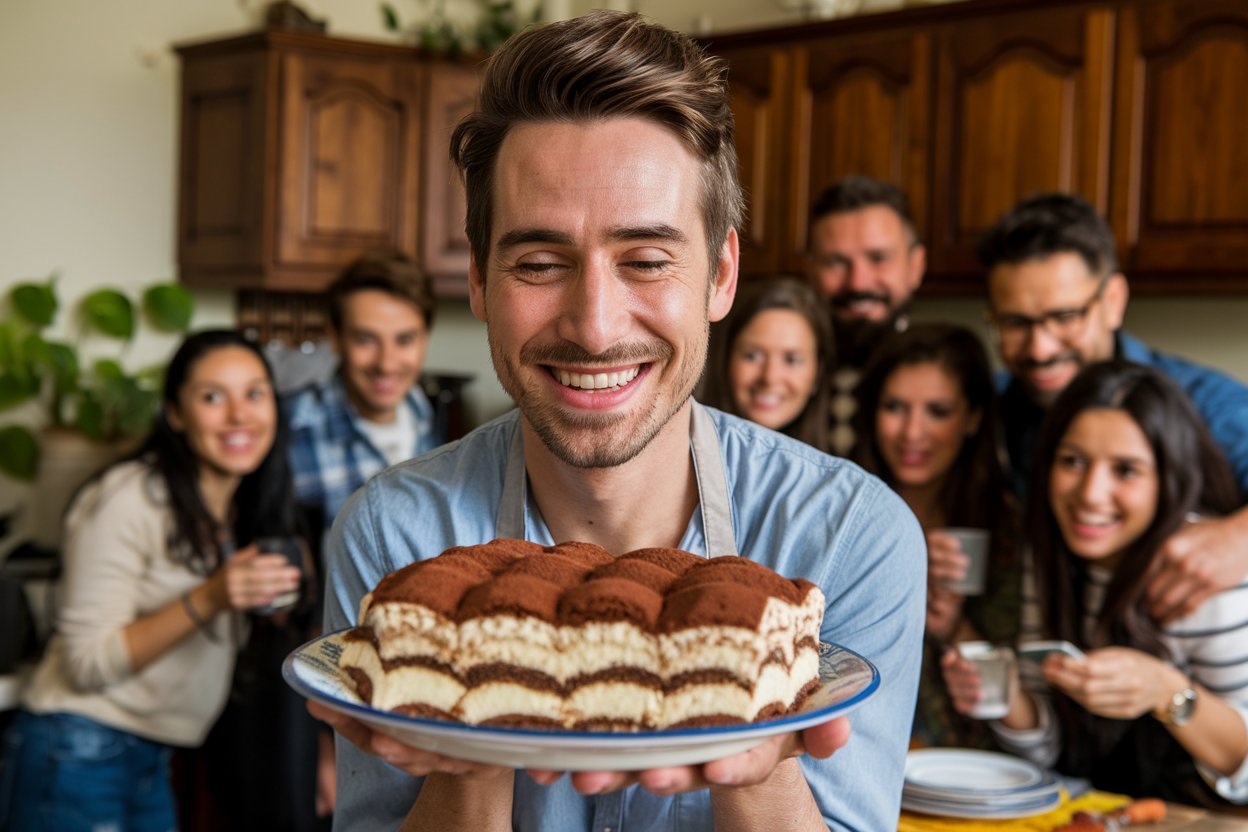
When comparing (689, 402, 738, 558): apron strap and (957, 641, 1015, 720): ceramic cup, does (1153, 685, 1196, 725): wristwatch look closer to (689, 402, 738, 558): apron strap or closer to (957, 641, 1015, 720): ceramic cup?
(957, 641, 1015, 720): ceramic cup

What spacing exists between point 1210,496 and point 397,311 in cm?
210

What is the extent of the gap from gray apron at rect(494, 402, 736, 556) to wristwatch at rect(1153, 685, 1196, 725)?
46.9 inches

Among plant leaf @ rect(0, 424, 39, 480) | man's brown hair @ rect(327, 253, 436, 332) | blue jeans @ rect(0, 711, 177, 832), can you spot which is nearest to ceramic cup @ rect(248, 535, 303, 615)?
blue jeans @ rect(0, 711, 177, 832)

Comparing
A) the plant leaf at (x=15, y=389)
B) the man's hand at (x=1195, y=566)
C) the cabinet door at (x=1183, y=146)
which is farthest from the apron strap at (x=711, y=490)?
the plant leaf at (x=15, y=389)

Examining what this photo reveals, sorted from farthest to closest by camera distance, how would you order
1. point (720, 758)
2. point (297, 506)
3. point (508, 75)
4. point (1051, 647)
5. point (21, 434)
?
point (21, 434)
point (297, 506)
point (1051, 647)
point (508, 75)
point (720, 758)

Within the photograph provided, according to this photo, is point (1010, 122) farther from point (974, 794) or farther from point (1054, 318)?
point (974, 794)

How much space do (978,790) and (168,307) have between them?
163 inches

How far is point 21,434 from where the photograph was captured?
4926 mm

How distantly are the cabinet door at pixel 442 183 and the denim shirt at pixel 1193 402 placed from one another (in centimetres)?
274

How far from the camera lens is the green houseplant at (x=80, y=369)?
15.5 ft

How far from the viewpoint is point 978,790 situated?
1.90m

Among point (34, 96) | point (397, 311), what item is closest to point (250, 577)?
point (397, 311)

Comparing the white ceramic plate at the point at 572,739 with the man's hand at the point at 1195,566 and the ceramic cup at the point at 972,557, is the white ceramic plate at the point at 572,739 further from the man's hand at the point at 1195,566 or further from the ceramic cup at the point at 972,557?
the man's hand at the point at 1195,566

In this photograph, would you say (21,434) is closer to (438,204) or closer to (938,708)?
(438,204)
